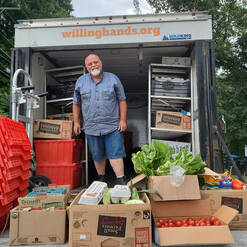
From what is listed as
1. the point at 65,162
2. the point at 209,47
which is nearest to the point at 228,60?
the point at 209,47

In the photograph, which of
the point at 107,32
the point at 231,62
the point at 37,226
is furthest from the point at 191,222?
the point at 231,62

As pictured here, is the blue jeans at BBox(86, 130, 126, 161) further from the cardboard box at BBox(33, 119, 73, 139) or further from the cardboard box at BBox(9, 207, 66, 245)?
the cardboard box at BBox(9, 207, 66, 245)

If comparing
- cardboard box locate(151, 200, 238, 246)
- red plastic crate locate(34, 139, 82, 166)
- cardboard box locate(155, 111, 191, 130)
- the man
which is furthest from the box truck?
cardboard box locate(151, 200, 238, 246)

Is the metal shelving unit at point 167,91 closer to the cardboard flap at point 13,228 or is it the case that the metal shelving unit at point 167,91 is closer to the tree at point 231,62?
the cardboard flap at point 13,228

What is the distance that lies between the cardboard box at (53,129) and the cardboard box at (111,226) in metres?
2.05

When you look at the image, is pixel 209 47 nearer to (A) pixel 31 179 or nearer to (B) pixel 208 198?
(B) pixel 208 198

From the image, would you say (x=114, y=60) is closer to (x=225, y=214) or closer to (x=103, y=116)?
(x=103, y=116)

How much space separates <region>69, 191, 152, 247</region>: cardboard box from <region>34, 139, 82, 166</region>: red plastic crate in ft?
6.18

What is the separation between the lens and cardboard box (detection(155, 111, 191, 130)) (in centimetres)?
390

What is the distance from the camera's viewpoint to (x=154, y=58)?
15.1ft

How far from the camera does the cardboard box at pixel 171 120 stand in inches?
154

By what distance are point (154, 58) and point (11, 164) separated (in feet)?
10.9

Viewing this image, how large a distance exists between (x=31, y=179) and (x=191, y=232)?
7.36 feet

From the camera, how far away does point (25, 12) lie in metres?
11.4
